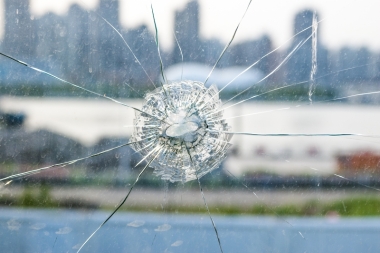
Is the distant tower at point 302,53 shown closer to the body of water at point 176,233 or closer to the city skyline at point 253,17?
the city skyline at point 253,17

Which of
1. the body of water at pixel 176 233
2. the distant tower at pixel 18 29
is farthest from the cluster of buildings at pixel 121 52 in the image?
the body of water at pixel 176 233

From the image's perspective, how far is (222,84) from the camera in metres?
1.43

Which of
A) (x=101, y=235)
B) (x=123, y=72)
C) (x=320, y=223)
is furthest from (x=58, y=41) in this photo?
(x=320, y=223)

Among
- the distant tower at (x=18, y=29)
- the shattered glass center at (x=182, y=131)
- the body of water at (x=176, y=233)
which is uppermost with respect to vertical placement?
the distant tower at (x=18, y=29)

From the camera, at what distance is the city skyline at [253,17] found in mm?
1446

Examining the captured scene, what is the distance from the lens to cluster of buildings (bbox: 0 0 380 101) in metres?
1.45

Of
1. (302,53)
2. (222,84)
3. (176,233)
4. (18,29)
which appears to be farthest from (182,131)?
(18,29)

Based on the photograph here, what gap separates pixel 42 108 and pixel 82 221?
350mm

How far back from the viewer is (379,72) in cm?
149

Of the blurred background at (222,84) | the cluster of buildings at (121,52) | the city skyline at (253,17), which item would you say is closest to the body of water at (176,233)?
the blurred background at (222,84)

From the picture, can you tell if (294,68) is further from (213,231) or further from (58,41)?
(58,41)

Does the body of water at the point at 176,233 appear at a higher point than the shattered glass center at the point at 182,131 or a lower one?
lower

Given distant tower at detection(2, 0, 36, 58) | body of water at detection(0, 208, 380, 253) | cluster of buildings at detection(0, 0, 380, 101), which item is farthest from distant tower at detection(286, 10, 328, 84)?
distant tower at detection(2, 0, 36, 58)

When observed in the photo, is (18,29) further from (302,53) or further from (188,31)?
(302,53)
